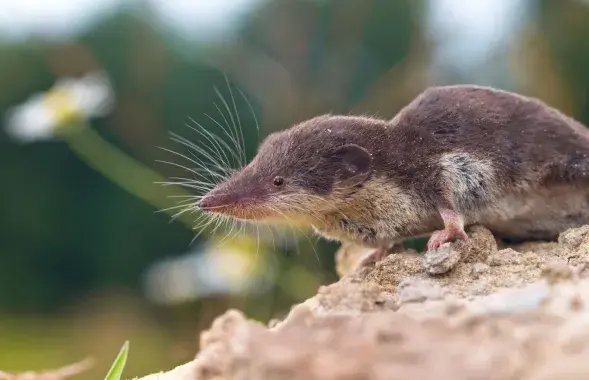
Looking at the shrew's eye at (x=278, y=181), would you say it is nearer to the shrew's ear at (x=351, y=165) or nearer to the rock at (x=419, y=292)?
the shrew's ear at (x=351, y=165)

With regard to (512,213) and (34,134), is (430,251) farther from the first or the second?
(34,134)

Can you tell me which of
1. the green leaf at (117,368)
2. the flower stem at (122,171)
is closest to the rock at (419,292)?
the green leaf at (117,368)

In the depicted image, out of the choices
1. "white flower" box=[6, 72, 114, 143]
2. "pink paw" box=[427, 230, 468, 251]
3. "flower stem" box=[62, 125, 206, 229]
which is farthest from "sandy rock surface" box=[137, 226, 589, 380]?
"white flower" box=[6, 72, 114, 143]

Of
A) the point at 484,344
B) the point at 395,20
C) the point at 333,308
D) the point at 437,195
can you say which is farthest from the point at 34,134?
the point at 395,20

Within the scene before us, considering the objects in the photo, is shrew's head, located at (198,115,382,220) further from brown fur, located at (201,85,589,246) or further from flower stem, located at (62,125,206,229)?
flower stem, located at (62,125,206,229)

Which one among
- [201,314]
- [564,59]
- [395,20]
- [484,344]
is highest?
[395,20]
